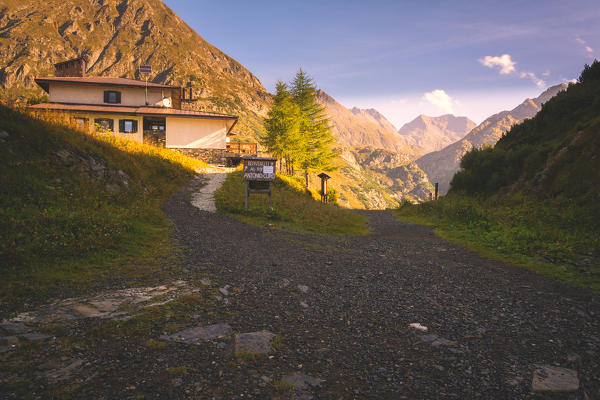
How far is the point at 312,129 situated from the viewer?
39406mm

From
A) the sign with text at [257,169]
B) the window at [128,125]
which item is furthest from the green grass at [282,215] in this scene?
the window at [128,125]

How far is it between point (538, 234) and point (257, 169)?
42.9 feet

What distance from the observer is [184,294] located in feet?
17.2

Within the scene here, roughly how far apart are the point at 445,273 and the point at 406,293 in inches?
94.0

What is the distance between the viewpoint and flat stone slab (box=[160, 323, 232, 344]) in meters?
3.81

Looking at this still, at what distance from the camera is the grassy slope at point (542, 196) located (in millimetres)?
9477

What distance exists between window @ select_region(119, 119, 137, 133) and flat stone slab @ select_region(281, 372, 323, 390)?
40.1 meters

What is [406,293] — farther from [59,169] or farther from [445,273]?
[59,169]

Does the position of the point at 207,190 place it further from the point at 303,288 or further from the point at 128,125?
the point at 128,125

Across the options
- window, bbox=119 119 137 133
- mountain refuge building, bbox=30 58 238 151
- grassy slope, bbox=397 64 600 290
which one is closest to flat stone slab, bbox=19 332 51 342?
grassy slope, bbox=397 64 600 290

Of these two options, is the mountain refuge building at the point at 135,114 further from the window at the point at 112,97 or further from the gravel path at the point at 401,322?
the gravel path at the point at 401,322

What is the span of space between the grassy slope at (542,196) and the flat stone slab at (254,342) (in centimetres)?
761

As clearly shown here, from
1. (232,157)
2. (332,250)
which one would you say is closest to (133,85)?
(232,157)

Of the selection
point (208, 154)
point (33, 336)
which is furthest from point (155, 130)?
point (33, 336)
